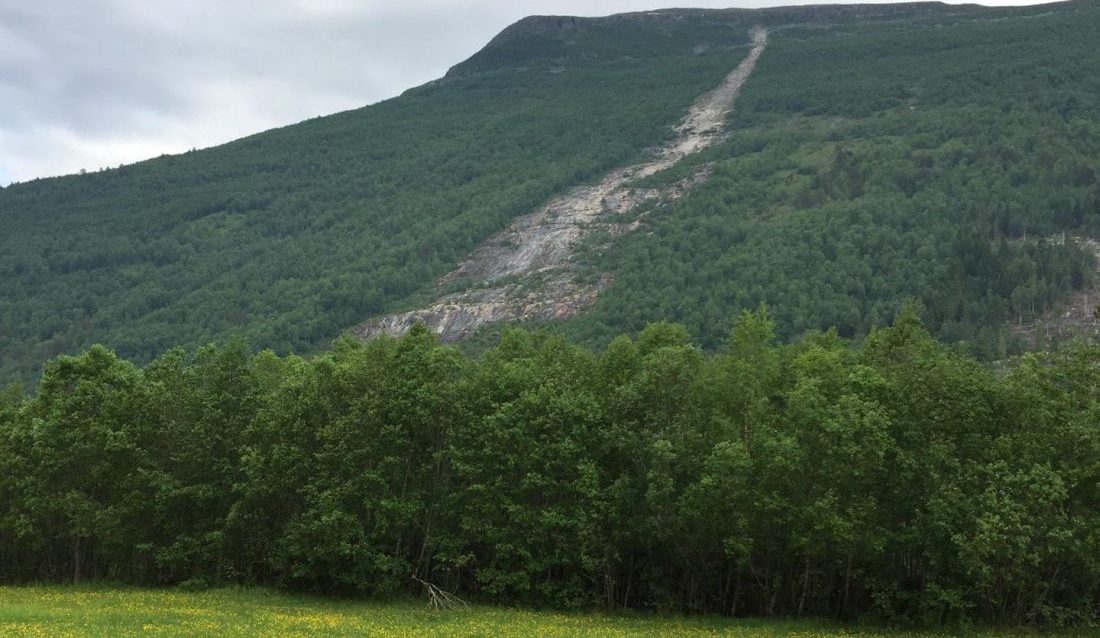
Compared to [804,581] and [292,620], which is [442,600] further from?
[804,581]

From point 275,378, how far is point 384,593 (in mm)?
20264

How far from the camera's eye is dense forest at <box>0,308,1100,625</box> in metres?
42.6

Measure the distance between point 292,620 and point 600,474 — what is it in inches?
630

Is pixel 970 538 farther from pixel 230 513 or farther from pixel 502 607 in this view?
pixel 230 513

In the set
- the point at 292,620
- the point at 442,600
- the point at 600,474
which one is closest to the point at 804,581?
the point at 600,474

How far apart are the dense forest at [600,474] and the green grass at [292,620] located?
253 centimetres

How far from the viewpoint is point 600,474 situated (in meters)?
48.8

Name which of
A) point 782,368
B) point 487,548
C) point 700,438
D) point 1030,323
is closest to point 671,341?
point 782,368

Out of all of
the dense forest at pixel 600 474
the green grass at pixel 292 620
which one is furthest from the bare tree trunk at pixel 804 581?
the green grass at pixel 292 620

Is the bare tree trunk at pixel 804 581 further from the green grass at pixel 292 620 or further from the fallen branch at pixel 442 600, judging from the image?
the fallen branch at pixel 442 600

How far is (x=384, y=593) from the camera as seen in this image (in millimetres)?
48906

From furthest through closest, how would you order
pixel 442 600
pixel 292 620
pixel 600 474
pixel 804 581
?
pixel 600 474
pixel 442 600
pixel 804 581
pixel 292 620

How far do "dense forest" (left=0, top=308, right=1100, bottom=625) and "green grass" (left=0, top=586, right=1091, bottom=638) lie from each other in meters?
2.53

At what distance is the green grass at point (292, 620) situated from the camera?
1417 inches
